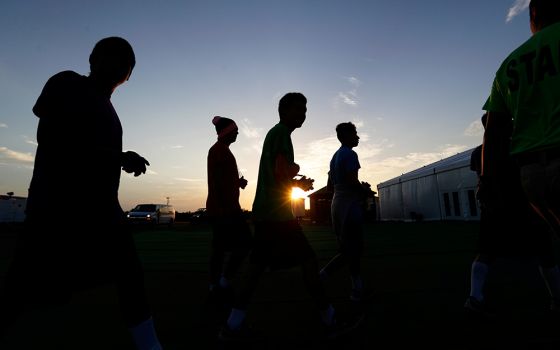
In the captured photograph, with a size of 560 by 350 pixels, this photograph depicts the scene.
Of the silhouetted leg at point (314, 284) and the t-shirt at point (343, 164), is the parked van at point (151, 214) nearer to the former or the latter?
the t-shirt at point (343, 164)

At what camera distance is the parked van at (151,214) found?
22312mm

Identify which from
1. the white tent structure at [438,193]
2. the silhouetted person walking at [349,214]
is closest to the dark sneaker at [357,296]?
the silhouetted person walking at [349,214]

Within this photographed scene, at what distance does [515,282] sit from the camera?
137 inches

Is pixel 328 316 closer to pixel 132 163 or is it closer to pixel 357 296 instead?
pixel 357 296

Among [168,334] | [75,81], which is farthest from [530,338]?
[75,81]

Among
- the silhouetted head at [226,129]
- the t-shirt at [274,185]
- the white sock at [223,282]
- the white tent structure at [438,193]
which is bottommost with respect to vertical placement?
the white sock at [223,282]

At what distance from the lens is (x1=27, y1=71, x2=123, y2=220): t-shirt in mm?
1419

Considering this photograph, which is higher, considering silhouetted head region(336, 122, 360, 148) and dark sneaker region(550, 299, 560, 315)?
silhouetted head region(336, 122, 360, 148)

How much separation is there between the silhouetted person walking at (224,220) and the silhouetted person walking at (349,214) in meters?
0.91

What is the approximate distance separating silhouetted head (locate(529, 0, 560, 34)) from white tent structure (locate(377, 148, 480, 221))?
58.8ft

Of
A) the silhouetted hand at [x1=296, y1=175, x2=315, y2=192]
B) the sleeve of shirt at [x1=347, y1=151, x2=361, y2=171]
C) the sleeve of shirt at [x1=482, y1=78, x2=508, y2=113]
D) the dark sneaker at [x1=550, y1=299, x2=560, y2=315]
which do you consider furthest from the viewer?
the sleeve of shirt at [x1=347, y1=151, x2=361, y2=171]

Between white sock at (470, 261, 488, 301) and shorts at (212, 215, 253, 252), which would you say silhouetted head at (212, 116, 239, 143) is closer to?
shorts at (212, 215, 253, 252)

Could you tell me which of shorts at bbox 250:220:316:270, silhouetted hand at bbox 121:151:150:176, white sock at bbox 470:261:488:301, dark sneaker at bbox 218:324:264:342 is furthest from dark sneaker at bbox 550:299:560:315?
silhouetted hand at bbox 121:151:150:176

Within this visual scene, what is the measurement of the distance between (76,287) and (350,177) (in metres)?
2.41
